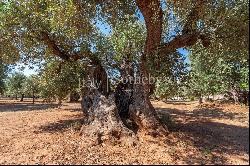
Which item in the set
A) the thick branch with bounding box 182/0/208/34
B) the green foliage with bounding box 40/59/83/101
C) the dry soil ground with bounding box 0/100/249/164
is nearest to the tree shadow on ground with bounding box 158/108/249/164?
the dry soil ground with bounding box 0/100/249/164

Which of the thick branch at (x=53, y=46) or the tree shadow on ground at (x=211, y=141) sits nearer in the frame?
the tree shadow on ground at (x=211, y=141)

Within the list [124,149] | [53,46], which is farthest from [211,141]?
[53,46]

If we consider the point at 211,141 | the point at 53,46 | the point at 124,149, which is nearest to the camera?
the point at 124,149

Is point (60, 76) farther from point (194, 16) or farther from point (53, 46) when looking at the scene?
point (194, 16)

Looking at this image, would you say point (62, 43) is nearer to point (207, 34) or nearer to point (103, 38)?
point (103, 38)

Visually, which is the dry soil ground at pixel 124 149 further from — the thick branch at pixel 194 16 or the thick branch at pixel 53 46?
the thick branch at pixel 194 16

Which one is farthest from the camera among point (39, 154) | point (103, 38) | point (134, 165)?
point (103, 38)

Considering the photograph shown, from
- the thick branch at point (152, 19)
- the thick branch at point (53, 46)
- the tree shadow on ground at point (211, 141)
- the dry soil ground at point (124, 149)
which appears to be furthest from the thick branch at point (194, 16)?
the thick branch at point (53, 46)

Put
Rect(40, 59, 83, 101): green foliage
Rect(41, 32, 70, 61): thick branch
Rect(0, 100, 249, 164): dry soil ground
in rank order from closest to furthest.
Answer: Rect(0, 100, 249, 164): dry soil ground
Rect(41, 32, 70, 61): thick branch
Rect(40, 59, 83, 101): green foliage

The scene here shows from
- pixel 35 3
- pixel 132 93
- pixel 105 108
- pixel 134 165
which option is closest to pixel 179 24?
pixel 132 93

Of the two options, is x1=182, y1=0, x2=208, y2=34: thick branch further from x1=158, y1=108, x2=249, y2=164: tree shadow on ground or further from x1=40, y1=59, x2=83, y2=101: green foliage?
x1=40, y1=59, x2=83, y2=101: green foliage

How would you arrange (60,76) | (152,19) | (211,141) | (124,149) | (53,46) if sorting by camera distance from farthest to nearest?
(60,76)
(53,46)
(152,19)
(211,141)
(124,149)

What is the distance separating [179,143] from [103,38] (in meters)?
12.6

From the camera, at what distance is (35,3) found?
1669 cm
